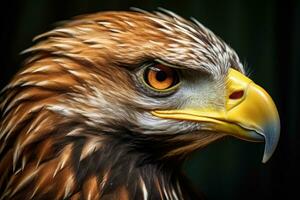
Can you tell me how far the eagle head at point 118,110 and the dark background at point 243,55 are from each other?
54cm

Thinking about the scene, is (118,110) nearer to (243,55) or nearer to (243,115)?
(243,115)

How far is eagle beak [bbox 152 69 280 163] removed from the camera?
1.21 metres

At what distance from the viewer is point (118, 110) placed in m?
1.24

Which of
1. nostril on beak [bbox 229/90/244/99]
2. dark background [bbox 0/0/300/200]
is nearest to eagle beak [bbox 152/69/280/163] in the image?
nostril on beak [bbox 229/90/244/99]

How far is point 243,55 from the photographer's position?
1878 mm

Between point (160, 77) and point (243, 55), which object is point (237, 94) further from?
point (243, 55)

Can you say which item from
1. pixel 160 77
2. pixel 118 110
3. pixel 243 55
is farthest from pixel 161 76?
pixel 243 55

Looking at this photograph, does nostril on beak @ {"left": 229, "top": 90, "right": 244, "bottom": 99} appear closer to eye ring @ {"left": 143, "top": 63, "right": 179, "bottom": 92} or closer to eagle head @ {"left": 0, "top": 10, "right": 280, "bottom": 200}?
eagle head @ {"left": 0, "top": 10, "right": 280, "bottom": 200}

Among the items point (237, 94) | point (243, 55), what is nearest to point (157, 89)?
point (237, 94)

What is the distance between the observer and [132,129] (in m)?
1.25

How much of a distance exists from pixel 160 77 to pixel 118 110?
11 centimetres

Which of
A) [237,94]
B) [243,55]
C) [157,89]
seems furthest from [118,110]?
[243,55]

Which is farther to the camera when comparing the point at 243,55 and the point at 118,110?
the point at 243,55

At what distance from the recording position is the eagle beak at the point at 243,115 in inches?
47.6
